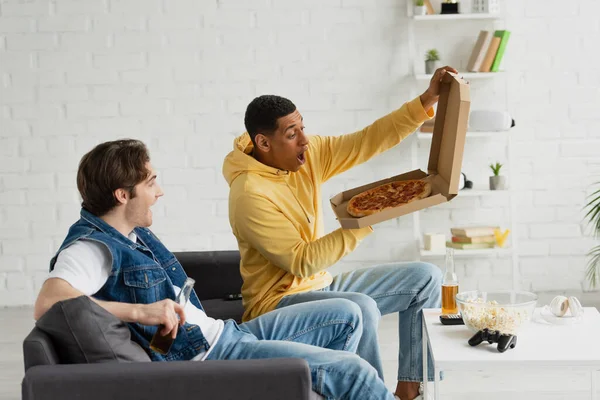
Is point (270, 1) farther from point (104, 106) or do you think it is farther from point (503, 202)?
point (503, 202)

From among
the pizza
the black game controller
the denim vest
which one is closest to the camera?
the denim vest

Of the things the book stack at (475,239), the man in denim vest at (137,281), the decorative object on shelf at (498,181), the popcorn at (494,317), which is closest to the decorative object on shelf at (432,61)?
the decorative object on shelf at (498,181)

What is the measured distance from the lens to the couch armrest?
172 centimetres

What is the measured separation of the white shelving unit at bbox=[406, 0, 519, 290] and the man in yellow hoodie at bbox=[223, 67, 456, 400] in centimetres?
174

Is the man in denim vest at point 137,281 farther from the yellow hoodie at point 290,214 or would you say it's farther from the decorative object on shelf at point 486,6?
the decorative object on shelf at point 486,6

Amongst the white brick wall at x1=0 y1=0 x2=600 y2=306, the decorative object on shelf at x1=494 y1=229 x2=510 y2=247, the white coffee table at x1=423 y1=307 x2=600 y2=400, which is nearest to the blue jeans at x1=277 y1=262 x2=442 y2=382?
the white coffee table at x1=423 y1=307 x2=600 y2=400

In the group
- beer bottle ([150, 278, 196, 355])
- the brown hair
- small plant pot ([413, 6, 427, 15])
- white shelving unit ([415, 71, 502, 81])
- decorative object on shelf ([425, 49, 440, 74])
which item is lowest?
beer bottle ([150, 278, 196, 355])

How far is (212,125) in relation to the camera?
16.2ft

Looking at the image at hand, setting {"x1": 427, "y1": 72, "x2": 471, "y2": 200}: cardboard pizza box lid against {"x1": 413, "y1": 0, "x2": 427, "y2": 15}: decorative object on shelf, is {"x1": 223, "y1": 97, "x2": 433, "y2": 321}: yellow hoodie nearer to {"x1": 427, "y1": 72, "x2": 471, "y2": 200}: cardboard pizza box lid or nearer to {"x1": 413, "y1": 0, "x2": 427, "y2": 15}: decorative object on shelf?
{"x1": 427, "y1": 72, "x2": 471, "y2": 200}: cardboard pizza box lid

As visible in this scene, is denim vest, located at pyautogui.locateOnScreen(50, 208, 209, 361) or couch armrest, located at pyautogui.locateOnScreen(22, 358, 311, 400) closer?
couch armrest, located at pyautogui.locateOnScreen(22, 358, 311, 400)

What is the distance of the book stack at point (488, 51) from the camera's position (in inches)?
181

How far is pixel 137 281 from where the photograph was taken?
6.57 feet

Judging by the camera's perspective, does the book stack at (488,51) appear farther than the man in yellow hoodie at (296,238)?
Yes

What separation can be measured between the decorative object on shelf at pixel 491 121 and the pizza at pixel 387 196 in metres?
1.88
